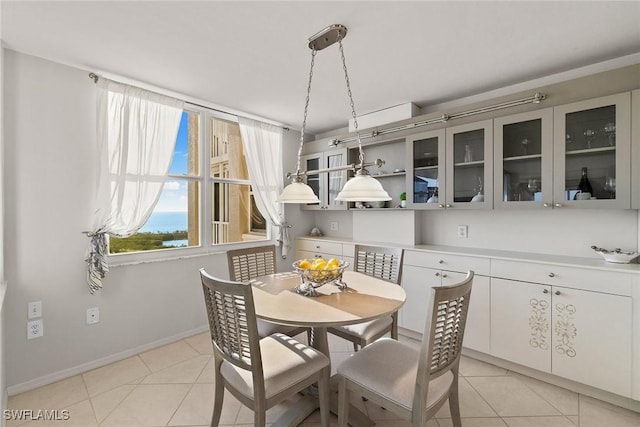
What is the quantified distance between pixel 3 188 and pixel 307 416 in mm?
2628

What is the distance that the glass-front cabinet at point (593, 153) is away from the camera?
204cm

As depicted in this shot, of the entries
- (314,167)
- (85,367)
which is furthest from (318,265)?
(314,167)

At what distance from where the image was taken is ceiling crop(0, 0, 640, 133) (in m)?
1.72

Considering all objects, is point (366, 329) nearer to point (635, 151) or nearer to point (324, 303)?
point (324, 303)

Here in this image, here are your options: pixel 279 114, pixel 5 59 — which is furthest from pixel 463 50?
pixel 5 59

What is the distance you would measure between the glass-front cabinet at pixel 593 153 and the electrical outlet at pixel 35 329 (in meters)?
4.06

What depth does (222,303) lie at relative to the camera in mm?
1493

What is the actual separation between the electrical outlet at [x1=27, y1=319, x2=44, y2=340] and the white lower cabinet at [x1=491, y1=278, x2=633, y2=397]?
3605 millimetres

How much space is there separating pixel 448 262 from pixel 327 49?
2.11 meters

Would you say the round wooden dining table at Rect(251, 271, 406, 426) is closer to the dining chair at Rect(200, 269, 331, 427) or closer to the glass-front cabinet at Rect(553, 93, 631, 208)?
the dining chair at Rect(200, 269, 331, 427)

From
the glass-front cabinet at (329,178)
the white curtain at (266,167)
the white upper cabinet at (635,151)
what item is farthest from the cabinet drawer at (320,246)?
the white upper cabinet at (635,151)

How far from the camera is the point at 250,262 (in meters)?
2.67

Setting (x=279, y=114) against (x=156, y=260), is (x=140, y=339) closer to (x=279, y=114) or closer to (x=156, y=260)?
(x=156, y=260)

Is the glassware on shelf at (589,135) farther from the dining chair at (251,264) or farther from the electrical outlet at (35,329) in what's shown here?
the electrical outlet at (35,329)
